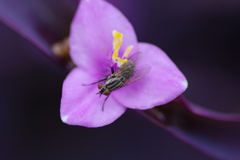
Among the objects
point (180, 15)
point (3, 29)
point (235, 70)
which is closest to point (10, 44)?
point (3, 29)

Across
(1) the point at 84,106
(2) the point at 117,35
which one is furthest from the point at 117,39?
(1) the point at 84,106

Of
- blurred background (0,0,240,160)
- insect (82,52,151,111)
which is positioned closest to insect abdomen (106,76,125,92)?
insect (82,52,151,111)

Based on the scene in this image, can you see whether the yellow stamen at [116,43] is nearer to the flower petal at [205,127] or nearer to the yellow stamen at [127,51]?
the yellow stamen at [127,51]

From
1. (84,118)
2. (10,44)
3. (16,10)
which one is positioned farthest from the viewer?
(10,44)

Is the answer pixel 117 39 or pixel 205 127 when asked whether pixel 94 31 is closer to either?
pixel 117 39

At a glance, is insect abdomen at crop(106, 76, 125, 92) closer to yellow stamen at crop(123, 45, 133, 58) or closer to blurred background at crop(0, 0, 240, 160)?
yellow stamen at crop(123, 45, 133, 58)

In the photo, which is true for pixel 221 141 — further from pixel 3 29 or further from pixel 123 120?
pixel 3 29
